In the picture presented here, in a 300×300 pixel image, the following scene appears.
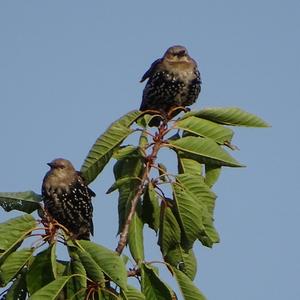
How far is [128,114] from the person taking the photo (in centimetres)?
594

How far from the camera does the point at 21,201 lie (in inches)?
228

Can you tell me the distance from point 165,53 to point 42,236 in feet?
14.7

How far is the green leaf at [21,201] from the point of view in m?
5.68

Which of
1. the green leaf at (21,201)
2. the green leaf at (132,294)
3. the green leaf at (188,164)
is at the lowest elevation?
the green leaf at (132,294)

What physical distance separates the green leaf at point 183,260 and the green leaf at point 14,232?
3.17 feet

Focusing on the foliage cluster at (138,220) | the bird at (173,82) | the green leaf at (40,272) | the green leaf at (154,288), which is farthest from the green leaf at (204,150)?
the bird at (173,82)

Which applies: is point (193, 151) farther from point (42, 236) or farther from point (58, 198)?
point (58, 198)

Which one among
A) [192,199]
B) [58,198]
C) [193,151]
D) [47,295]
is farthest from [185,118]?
[58,198]

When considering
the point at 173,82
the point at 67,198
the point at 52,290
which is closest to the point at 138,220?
the point at 52,290

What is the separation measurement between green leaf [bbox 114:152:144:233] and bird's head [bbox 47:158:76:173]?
2.27 meters

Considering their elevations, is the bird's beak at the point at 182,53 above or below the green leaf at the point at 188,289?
above

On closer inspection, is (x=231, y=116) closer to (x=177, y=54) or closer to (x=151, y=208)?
(x=151, y=208)

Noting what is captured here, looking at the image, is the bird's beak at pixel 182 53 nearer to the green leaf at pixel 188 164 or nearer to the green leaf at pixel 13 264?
the green leaf at pixel 188 164

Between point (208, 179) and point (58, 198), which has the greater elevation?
point (208, 179)
